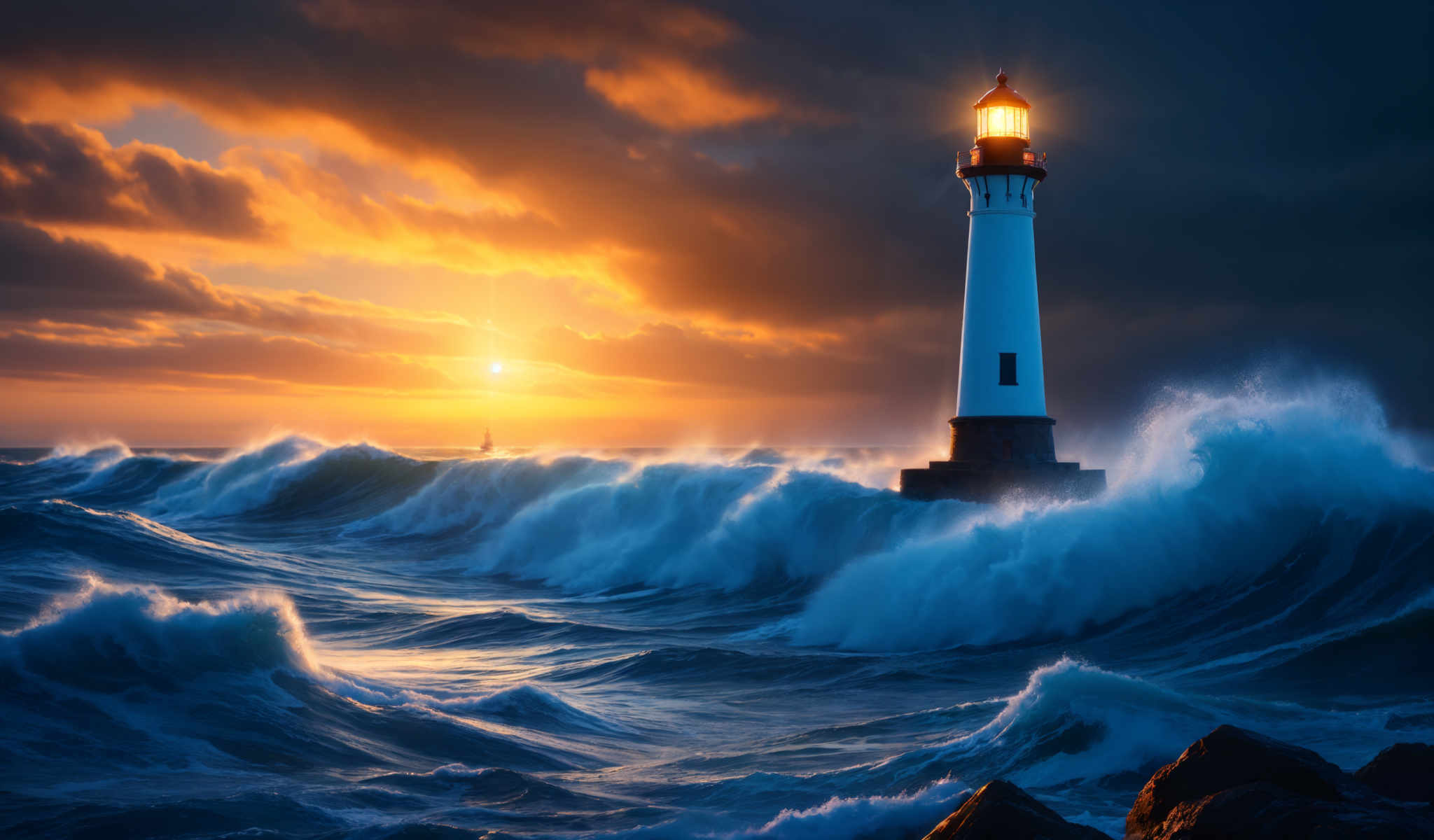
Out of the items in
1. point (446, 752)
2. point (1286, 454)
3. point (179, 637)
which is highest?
point (1286, 454)

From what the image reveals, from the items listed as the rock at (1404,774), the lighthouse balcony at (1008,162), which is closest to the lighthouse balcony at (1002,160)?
the lighthouse balcony at (1008,162)

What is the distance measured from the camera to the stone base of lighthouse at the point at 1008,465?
54.0ft

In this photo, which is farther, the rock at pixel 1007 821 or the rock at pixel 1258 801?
the rock at pixel 1007 821

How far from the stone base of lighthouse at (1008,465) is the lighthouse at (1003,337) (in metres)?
0.01

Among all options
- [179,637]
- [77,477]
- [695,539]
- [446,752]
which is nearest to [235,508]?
[77,477]

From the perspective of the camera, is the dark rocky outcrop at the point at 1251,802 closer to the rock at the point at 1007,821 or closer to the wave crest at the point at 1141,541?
the rock at the point at 1007,821

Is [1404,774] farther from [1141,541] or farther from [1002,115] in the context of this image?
[1002,115]

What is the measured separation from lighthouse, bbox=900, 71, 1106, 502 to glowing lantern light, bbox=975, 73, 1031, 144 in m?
0.01

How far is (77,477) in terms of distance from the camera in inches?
1435

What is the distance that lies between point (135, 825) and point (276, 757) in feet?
4.70

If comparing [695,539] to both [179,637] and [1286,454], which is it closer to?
[1286,454]

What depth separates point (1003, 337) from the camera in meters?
16.6

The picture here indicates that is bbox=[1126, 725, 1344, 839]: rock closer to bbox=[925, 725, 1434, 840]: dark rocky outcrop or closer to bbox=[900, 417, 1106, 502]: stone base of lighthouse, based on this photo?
bbox=[925, 725, 1434, 840]: dark rocky outcrop

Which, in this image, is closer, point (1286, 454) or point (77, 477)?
point (1286, 454)
